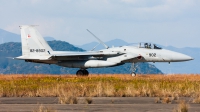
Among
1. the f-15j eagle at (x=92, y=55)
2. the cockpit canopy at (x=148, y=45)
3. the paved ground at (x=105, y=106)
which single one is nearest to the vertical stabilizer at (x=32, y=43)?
the f-15j eagle at (x=92, y=55)

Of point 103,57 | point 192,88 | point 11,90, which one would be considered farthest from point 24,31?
point 192,88

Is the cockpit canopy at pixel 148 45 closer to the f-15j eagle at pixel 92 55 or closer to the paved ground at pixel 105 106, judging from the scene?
the f-15j eagle at pixel 92 55

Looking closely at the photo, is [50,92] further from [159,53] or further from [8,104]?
[159,53]

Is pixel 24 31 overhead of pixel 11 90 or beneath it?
overhead

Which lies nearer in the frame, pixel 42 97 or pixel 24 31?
pixel 42 97

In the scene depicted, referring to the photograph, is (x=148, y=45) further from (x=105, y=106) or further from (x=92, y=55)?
(x=105, y=106)

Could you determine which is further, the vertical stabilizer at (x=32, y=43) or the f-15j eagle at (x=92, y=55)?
the vertical stabilizer at (x=32, y=43)

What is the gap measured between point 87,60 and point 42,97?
17.9 m

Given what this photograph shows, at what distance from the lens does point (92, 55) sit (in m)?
43.2

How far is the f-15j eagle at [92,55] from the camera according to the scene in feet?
138

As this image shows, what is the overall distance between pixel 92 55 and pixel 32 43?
472cm

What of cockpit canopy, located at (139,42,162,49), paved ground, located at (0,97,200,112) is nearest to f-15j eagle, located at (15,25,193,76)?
cockpit canopy, located at (139,42,162,49)

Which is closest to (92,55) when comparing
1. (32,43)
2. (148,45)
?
(148,45)

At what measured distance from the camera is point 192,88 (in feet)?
95.0
